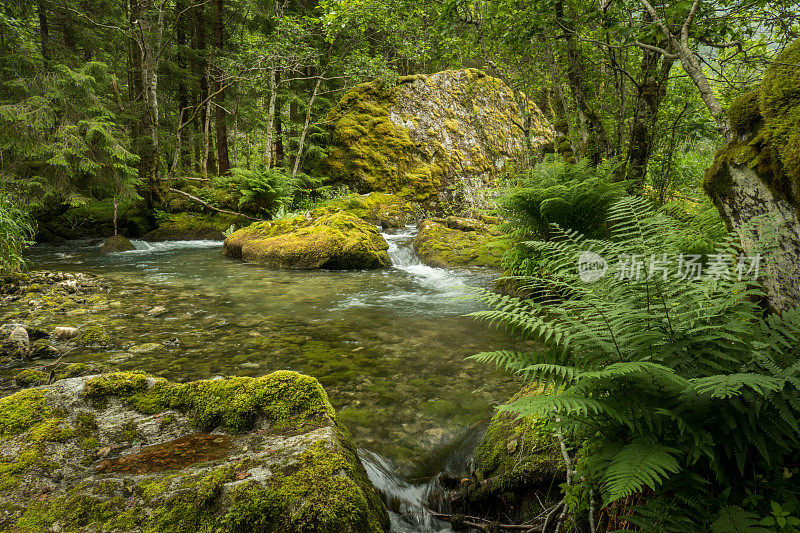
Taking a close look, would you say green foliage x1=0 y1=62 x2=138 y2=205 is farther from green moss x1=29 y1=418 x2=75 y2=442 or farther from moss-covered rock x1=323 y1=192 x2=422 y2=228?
green moss x1=29 y1=418 x2=75 y2=442

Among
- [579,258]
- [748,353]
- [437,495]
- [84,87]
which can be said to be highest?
[84,87]

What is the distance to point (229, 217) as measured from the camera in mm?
14547

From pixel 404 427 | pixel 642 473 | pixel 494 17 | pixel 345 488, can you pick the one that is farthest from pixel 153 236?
pixel 642 473

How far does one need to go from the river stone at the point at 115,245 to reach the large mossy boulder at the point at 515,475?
1284 cm

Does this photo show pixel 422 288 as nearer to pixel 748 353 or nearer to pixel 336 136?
pixel 748 353

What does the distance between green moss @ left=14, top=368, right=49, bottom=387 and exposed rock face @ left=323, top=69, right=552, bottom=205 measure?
43.8ft

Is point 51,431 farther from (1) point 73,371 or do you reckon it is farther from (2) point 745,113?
(2) point 745,113

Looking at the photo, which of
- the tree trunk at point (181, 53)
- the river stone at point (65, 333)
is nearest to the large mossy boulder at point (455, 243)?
the river stone at point (65, 333)

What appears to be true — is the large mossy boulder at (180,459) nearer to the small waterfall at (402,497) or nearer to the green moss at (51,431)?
the green moss at (51,431)

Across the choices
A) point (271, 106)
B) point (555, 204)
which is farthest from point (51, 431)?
point (271, 106)

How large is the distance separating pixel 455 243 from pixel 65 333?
26.2 feet

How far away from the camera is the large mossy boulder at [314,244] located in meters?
9.55

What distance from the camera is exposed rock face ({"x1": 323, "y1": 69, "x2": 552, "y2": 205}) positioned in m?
16.9

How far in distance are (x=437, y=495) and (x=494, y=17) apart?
7455 millimetres
